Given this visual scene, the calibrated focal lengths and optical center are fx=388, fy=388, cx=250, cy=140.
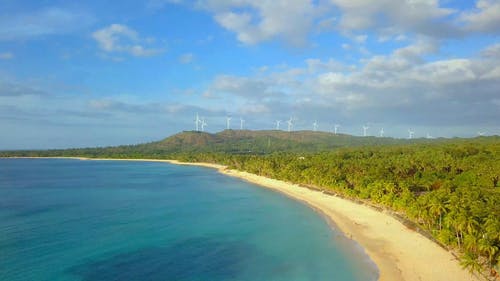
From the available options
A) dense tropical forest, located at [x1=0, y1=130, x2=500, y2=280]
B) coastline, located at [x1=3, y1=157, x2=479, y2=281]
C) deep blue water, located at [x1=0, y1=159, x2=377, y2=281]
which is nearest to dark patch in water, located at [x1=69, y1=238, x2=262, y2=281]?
deep blue water, located at [x1=0, y1=159, x2=377, y2=281]

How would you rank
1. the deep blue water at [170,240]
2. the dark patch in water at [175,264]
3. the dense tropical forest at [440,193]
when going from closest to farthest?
the dark patch in water at [175,264] → the dense tropical forest at [440,193] → the deep blue water at [170,240]

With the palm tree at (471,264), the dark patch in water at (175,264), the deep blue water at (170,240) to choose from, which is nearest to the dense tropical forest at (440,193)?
the palm tree at (471,264)

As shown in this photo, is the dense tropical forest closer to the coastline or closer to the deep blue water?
the coastline

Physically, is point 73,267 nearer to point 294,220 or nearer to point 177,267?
point 177,267

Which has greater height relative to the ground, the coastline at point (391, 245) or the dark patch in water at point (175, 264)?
the coastline at point (391, 245)

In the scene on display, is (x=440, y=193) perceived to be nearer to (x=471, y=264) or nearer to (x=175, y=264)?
(x=471, y=264)

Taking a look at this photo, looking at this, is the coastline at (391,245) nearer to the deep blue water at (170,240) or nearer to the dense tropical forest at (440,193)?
the dense tropical forest at (440,193)

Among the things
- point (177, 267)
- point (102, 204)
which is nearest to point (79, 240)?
point (177, 267)
